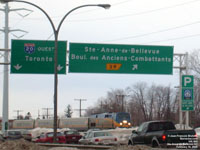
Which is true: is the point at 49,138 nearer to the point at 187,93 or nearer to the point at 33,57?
the point at 33,57

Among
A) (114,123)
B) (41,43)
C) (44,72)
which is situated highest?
(41,43)

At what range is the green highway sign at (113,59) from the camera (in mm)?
34812

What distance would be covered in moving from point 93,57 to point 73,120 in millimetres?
38530

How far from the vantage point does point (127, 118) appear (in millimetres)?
69812

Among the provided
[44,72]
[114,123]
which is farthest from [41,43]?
[114,123]

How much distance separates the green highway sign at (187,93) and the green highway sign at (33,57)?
31.4ft

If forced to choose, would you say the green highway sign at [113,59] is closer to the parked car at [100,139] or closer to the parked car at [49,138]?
the parked car at [100,139]

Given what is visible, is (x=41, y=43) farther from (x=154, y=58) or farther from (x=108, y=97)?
(x=108, y=97)

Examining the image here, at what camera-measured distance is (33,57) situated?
1346 inches

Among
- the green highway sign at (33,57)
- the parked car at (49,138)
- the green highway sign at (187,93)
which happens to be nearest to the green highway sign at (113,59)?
the green highway sign at (33,57)

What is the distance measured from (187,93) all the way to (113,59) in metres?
6.46

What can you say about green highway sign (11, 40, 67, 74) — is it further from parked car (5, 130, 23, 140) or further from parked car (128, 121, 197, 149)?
parked car (128, 121, 197, 149)

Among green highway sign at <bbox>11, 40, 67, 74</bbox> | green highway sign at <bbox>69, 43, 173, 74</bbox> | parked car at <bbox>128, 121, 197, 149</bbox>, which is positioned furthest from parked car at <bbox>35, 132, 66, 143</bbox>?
parked car at <bbox>128, 121, 197, 149</bbox>

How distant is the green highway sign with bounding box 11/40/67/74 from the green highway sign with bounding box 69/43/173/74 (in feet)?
4.52
